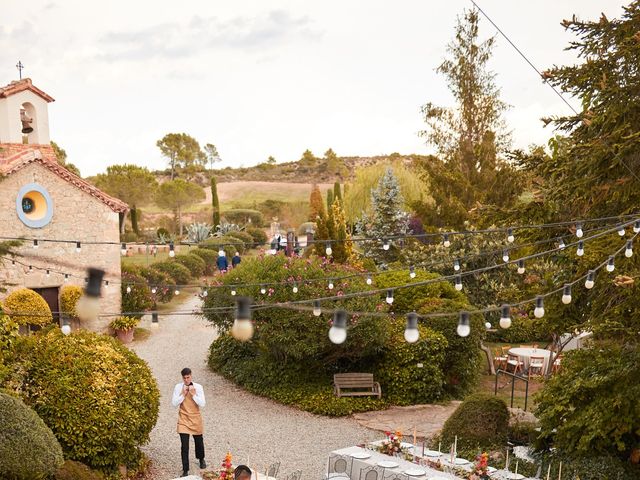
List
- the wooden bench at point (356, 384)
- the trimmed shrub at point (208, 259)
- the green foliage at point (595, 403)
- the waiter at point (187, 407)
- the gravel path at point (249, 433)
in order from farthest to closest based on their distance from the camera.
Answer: the trimmed shrub at point (208, 259)
the wooden bench at point (356, 384)
the gravel path at point (249, 433)
the waiter at point (187, 407)
the green foliage at point (595, 403)

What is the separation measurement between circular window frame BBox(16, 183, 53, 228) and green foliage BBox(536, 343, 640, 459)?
15092mm

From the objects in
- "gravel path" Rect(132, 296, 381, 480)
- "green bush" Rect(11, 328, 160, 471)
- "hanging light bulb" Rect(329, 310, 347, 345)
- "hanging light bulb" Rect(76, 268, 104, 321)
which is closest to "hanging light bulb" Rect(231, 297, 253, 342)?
"hanging light bulb" Rect(329, 310, 347, 345)

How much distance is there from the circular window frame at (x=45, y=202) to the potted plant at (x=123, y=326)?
385 cm

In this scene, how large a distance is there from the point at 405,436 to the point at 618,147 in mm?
6663

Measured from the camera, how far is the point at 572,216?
35.9ft

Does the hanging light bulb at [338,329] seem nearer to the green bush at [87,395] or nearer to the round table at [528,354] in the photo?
the green bush at [87,395]

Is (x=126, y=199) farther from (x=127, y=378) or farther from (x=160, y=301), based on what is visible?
(x=127, y=378)

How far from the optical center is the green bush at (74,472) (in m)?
9.36

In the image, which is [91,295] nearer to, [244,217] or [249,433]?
[249,433]

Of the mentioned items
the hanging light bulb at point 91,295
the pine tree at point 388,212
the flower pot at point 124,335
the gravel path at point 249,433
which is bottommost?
the gravel path at point 249,433

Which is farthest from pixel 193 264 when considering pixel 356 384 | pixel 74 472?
pixel 74 472

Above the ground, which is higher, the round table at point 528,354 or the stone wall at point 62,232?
the stone wall at point 62,232

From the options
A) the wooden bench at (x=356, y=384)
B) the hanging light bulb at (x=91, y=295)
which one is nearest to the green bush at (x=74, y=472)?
the hanging light bulb at (x=91, y=295)

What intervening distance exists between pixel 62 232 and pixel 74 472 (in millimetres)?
12438
